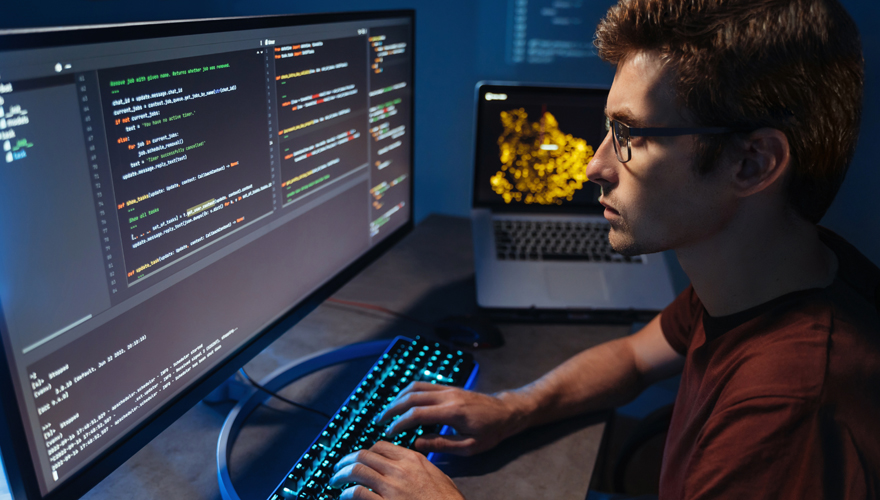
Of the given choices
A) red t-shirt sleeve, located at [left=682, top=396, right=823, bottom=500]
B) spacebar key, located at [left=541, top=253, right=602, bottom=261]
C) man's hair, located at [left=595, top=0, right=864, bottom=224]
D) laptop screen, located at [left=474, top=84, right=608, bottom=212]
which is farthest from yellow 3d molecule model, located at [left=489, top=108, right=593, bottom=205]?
red t-shirt sleeve, located at [left=682, top=396, right=823, bottom=500]

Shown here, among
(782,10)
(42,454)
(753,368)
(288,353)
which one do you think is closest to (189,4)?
(288,353)

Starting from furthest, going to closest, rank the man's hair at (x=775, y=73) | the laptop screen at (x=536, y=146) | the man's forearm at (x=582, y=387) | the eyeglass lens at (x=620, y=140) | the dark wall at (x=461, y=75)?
1. the laptop screen at (x=536, y=146)
2. the dark wall at (x=461, y=75)
3. the man's forearm at (x=582, y=387)
4. the eyeglass lens at (x=620, y=140)
5. the man's hair at (x=775, y=73)

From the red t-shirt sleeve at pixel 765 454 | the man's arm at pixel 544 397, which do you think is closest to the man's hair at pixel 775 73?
the red t-shirt sleeve at pixel 765 454

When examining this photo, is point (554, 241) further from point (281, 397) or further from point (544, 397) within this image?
point (281, 397)

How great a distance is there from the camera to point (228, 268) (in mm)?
745

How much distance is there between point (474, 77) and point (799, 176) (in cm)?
103

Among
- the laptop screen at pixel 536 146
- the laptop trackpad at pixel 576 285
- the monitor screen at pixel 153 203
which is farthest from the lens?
the laptop screen at pixel 536 146

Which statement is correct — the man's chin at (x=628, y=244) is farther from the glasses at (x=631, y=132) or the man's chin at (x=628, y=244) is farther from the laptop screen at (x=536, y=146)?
the laptop screen at (x=536, y=146)

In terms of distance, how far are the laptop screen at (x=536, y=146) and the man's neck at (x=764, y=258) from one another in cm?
63

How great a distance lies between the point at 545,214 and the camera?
1397 millimetres

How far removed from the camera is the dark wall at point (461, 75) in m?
1.07

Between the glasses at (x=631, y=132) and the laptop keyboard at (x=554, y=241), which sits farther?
the laptop keyboard at (x=554, y=241)

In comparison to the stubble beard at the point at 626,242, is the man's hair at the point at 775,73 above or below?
above

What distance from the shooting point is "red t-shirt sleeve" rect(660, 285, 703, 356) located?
3.12 ft
